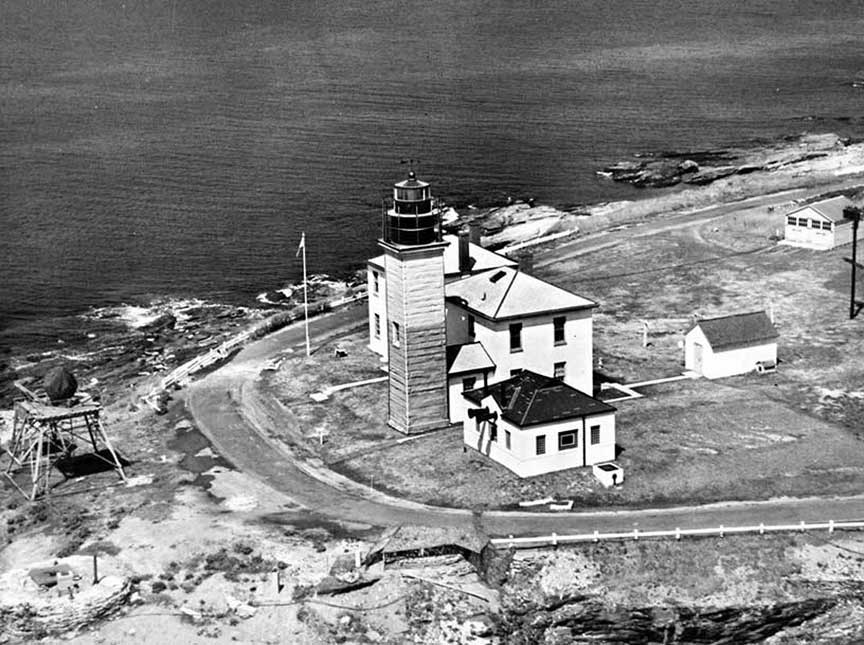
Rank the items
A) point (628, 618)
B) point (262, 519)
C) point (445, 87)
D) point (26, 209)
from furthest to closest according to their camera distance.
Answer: point (445, 87)
point (26, 209)
point (262, 519)
point (628, 618)

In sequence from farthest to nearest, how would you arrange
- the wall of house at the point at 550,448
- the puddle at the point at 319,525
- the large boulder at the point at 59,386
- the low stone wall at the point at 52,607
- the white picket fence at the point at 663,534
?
the large boulder at the point at 59,386
the wall of house at the point at 550,448
the puddle at the point at 319,525
the white picket fence at the point at 663,534
the low stone wall at the point at 52,607

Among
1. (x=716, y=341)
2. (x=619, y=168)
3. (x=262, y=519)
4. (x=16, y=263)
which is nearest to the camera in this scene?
(x=262, y=519)

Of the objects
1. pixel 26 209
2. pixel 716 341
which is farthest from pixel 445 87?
pixel 716 341

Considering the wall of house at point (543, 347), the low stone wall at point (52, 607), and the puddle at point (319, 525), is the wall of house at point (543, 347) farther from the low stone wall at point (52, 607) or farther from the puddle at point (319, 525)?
the low stone wall at point (52, 607)

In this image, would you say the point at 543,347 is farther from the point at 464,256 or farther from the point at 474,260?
the point at 474,260

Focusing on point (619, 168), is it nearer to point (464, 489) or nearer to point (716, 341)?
point (716, 341)

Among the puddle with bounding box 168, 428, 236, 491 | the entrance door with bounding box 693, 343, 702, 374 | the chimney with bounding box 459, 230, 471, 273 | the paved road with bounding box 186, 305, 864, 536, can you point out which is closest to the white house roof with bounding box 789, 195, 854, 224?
the entrance door with bounding box 693, 343, 702, 374

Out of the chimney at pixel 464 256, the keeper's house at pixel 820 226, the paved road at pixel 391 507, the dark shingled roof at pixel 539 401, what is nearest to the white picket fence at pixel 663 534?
the paved road at pixel 391 507
